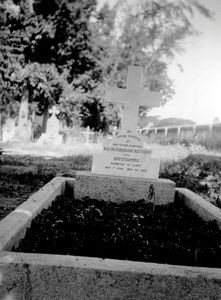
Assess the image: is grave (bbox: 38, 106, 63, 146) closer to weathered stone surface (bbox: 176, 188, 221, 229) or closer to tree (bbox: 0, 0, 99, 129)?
tree (bbox: 0, 0, 99, 129)

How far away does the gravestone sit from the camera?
13.9ft

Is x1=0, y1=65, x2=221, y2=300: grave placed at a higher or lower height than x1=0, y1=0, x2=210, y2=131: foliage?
lower

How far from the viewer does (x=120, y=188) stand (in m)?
4.23

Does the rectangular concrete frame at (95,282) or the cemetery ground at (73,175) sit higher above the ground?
the rectangular concrete frame at (95,282)

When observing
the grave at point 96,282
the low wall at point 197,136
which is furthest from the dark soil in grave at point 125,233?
the low wall at point 197,136

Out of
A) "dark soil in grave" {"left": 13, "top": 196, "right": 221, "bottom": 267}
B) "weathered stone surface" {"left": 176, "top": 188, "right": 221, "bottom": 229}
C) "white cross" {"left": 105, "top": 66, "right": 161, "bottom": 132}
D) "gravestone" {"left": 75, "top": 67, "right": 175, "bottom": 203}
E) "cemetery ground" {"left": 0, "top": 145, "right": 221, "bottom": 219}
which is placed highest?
"white cross" {"left": 105, "top": 66, "right": 161, "bottom": 132}

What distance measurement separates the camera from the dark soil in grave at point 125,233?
2.37 m

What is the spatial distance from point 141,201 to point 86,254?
6.15ft

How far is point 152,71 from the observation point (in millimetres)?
34625

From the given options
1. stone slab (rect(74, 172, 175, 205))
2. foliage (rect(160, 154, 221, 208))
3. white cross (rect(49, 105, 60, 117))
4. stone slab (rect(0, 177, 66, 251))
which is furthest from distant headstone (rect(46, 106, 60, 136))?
stone slab (rect(0, 177, 66, 251))

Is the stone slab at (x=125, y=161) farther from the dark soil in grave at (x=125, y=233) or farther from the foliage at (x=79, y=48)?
the foliage at (x=79, y=48)

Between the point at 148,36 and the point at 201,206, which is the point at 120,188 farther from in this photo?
the point at 148,36

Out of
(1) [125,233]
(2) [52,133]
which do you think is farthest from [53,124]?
(1) [125,233]

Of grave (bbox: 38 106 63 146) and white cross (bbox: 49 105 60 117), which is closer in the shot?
grave (bbox: 38 106 63 146)
